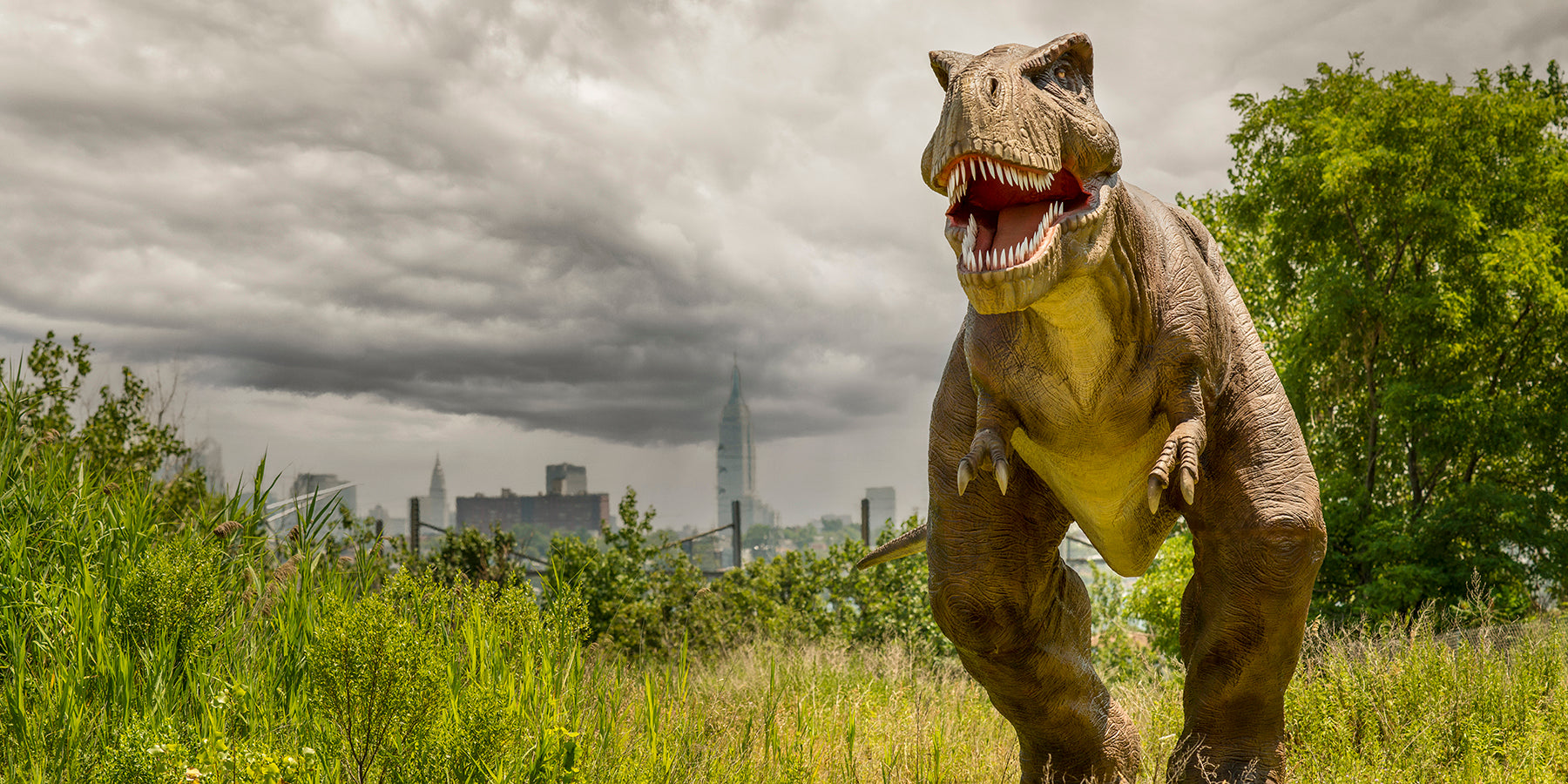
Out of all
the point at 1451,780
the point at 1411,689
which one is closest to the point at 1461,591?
the point at 1411,689

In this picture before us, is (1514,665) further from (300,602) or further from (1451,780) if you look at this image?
(300,602)

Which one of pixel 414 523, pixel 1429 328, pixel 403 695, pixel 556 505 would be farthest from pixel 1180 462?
pixel 556 505

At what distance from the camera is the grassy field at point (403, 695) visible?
2.99m

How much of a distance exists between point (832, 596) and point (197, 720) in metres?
9.04

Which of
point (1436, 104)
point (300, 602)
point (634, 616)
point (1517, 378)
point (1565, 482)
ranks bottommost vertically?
point (634, 616)

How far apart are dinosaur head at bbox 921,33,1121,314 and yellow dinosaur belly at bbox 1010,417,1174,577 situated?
63 cm

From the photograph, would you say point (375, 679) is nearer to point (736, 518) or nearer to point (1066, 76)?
point (1066, 76)

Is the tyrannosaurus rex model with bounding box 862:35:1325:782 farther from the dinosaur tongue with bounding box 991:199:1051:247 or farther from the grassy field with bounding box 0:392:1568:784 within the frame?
the grassy field with bounding box 0:392:1568:784

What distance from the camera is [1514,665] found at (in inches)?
226

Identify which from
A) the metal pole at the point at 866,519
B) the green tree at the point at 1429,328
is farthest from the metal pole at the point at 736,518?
the green tree at the point at 1429,328

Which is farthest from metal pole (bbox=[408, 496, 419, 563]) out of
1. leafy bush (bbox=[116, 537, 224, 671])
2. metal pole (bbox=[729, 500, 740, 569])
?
leafy bush (bbox=[116, 537, 224, 671])

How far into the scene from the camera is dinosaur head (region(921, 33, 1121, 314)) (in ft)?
7.46

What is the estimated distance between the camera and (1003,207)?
2455 mm

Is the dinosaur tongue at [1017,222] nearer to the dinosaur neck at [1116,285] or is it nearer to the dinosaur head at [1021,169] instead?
the dinosaur head at [1021,169]
